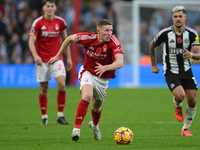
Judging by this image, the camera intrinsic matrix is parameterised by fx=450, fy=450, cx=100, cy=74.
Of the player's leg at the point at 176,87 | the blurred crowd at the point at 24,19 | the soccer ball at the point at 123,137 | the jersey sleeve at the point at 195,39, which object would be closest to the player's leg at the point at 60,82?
the player's leg at the point at 176,87

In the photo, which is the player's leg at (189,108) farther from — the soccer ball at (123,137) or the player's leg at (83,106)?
the player's leg at (83,106)

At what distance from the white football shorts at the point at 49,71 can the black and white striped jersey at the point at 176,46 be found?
8.01ft

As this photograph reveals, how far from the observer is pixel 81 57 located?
67.3ft

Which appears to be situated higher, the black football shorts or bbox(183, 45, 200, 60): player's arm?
bbox(183, 45, 200, 60): player's arm

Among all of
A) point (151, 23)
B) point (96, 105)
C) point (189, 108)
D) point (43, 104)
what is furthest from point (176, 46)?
point (151, 23)

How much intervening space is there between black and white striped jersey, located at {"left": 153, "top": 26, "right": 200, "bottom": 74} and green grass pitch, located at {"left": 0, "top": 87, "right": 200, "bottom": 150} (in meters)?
1.14

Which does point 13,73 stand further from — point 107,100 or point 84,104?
point 84,104

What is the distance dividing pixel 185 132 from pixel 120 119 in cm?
266

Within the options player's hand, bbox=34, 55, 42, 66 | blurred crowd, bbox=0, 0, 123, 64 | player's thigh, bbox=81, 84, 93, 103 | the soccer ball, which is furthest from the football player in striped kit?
blurred crowd, bbox=0, 0, 123, 64

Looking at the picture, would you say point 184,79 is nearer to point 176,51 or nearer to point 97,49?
point 176,51

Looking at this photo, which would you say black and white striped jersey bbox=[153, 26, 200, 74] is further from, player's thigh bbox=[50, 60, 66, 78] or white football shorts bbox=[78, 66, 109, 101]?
player's thigh bbox=[50, 60, 66, 78]

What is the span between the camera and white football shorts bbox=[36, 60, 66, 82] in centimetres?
923

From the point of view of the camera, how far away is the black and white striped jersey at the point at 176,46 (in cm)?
744

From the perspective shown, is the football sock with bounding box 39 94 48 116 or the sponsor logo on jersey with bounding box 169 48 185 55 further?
the football sock with bounding box 39 94 48 116
